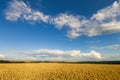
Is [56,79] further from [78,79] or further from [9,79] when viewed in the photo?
[9,79]

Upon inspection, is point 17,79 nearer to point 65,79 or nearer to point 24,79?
point 24,79

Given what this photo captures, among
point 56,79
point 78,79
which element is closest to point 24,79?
point 56,79

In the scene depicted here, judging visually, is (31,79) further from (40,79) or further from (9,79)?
(9,79)

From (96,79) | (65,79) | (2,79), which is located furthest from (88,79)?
(2,79)

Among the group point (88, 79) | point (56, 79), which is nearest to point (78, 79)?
point (88, 79)

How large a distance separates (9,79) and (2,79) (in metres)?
0.85

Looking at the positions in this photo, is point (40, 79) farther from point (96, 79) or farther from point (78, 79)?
point (96, 79)

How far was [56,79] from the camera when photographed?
2073cm

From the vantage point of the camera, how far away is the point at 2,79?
66.6 feet

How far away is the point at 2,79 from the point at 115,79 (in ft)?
46.3

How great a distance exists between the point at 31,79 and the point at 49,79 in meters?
2.36

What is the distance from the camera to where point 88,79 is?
67.1 ft

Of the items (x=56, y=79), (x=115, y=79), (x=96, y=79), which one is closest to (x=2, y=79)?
(x=56, y=79)

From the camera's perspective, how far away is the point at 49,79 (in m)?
21.1
